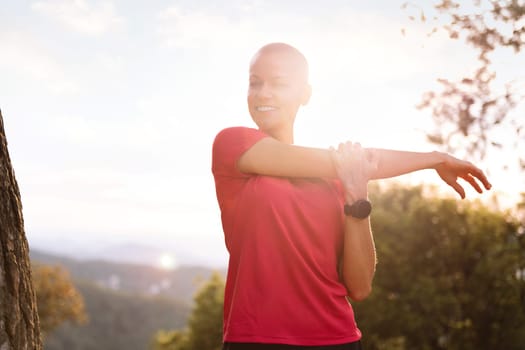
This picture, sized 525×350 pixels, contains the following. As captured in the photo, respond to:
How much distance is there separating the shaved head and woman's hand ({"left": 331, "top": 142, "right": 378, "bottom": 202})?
1.68 ft

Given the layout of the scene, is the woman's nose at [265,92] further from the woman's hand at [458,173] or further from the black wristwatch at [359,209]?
the woman's hand at [458,173]

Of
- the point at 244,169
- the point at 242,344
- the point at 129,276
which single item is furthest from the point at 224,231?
the point at 129,276

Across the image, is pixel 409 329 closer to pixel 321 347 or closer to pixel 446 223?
pixel 446 223

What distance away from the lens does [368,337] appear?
983 inches

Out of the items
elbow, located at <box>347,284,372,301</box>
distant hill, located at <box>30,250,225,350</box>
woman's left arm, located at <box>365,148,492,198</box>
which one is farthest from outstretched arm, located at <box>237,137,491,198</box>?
distant hill, located at <box>30,250,225,350</box>

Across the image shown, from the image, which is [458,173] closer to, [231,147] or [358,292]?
[358,292]

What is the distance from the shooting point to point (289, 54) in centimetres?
337

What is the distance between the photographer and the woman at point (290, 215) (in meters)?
2.90

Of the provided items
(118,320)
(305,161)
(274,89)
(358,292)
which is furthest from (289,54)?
(118,320)

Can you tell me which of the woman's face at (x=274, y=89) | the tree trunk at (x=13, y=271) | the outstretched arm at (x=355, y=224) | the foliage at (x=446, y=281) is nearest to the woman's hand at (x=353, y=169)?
the outstretched arm at (x=355, y=224)

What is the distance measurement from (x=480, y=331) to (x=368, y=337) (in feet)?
14.7

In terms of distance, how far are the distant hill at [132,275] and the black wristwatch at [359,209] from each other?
112709 millimetres

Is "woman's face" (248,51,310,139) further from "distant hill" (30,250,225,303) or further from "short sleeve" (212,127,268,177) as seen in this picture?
"distant hill" (30,250,225,303)

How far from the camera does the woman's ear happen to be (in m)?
3.53
